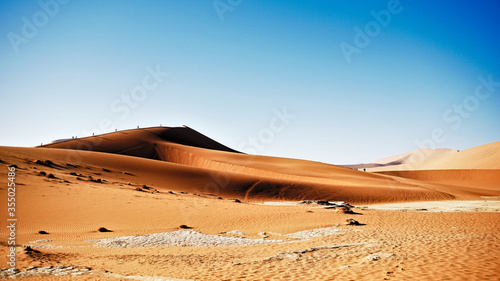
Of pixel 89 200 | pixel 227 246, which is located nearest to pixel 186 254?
pixel 227 246

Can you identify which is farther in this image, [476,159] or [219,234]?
[476,159]

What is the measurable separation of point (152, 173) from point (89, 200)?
12956mm

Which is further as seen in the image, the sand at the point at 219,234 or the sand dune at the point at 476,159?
the sand dune at the point at 476,159

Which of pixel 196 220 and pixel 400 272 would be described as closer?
pixel 400 272

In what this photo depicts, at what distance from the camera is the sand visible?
24.9 ft

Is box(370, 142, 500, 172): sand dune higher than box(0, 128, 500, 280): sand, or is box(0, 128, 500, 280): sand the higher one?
box(370, 142, 500, 172): sand dune

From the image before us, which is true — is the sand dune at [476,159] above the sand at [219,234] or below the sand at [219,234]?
above

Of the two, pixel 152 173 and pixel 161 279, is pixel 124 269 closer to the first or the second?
pixel 161 279

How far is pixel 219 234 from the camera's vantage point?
13195 mm

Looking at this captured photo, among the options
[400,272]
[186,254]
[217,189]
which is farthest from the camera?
[217,189]

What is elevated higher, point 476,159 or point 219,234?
point 476,159

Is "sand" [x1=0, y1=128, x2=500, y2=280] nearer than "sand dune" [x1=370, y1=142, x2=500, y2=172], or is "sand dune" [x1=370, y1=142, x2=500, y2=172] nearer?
"sand" [x1=0, y1=128, x2=500, y2=280]

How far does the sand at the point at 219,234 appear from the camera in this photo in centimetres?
758

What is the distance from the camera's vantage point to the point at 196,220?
15.5 metres
